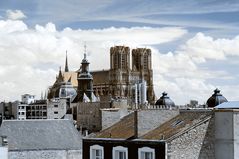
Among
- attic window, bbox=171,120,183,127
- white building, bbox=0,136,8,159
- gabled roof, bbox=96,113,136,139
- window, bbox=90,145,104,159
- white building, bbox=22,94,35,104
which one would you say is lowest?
white building, bbox=0,136,8,159

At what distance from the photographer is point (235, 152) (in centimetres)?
3050

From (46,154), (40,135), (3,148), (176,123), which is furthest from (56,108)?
(176,123)

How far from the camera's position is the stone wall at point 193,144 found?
3000cm

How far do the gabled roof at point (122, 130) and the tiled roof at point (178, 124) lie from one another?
1.39 m

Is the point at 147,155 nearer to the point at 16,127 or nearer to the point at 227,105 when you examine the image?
the point at 227,105

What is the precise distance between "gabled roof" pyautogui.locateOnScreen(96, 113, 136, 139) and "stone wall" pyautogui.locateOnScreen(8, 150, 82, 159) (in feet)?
85.5

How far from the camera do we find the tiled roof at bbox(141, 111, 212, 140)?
30.6 meters

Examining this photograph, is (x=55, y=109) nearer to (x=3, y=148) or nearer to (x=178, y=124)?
(x=3, y=148)

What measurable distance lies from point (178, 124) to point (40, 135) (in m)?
33.8

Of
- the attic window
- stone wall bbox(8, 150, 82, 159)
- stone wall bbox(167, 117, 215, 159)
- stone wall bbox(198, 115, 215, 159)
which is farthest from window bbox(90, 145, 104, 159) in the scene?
stone wall bbox(8, 150, 82, 159)

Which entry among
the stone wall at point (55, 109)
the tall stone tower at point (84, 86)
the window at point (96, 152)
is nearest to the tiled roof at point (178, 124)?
the window at point (96, 152)

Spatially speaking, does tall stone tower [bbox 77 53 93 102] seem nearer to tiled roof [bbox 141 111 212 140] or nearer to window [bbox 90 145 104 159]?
window [bbox 90 145 104 159]

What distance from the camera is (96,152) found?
33.9 m

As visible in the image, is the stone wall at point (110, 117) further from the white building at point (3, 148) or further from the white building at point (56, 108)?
the white building at point (56, 108)
